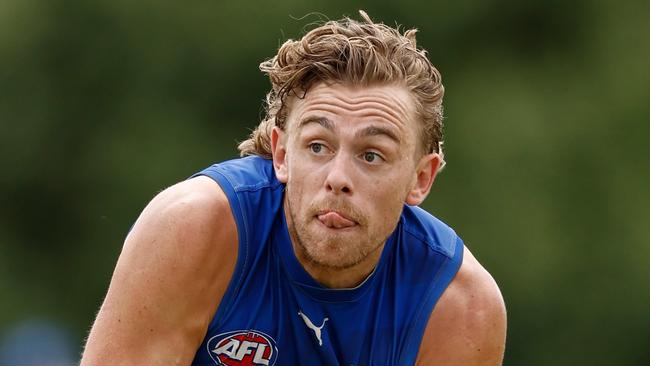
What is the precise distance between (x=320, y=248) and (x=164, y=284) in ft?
2.22

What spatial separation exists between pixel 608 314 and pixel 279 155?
9.37 meters

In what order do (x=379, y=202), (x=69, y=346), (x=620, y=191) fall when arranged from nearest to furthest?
(x=379, y=202)
(x=69, y=346)
(x=620, y=191)

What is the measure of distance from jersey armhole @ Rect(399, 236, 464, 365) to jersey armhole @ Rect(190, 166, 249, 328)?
0.79m

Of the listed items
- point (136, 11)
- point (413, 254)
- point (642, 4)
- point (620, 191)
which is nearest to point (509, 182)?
point (620, 191)

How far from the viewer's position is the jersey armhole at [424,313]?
6.36 metres

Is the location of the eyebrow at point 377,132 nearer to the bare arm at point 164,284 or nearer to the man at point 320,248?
the man at point 320,248

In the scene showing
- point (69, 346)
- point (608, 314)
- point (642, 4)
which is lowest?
point (69, 346)

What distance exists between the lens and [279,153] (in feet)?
21.1

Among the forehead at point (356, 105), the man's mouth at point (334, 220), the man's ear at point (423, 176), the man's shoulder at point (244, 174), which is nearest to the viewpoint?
the man's mouth at point (334, 220)

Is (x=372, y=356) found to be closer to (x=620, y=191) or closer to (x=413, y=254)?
(x=413, y=254)

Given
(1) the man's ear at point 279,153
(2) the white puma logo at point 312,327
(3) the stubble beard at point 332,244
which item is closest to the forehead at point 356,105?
(1) the man's ear at point 279,153

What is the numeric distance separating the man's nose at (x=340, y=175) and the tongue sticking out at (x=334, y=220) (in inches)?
4.2

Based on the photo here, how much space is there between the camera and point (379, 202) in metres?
6.12

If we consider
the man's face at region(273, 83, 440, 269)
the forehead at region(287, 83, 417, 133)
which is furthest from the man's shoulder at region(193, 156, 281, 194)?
the forehead at region(287, 83, 417, 133)
